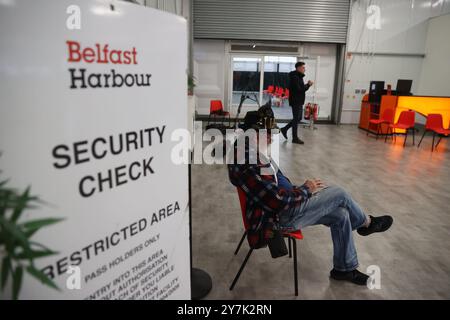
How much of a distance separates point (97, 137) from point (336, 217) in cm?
171

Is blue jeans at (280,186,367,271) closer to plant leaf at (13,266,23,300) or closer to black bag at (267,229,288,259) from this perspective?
black bag at (267,229,288,259)

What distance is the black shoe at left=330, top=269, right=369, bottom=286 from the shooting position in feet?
7.54

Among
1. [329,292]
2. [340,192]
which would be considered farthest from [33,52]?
[329,292]

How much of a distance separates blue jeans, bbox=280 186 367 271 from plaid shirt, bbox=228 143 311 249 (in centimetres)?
7

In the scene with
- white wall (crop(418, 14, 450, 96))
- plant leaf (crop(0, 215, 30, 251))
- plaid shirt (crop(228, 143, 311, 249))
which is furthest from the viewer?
white wall (crop(418, 14, 450, 96))

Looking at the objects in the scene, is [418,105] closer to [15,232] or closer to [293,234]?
[293,234]

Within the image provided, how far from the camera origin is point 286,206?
1.98 meters

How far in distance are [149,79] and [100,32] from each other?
232 mm

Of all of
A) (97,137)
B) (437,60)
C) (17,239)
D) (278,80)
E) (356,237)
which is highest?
(437,60)

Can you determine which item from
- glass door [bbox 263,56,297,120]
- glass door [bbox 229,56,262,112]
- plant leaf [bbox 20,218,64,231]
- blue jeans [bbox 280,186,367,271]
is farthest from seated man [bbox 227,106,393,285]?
glass door [bbox 263,56,297,120]

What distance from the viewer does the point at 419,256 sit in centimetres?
272

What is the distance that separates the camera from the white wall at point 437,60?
8.92 metres

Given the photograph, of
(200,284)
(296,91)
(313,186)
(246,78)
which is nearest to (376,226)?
(313,186)

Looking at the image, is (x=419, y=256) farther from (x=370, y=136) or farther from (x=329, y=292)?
(x=370, y=136)
